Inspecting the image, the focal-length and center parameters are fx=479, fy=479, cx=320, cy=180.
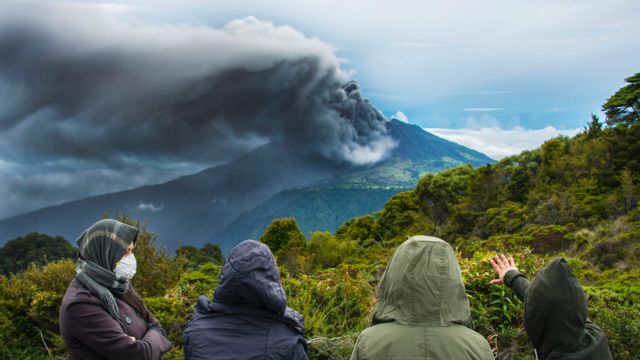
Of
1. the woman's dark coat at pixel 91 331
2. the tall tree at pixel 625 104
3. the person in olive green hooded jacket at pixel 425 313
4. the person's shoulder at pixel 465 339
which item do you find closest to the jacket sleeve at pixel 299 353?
the person in olive green hooded jacket at pixel 425 313

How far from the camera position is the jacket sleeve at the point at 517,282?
10.2 ft

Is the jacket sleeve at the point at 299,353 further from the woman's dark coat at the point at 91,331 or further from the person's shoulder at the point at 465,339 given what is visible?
the woman's dark coat at the point at 91,331

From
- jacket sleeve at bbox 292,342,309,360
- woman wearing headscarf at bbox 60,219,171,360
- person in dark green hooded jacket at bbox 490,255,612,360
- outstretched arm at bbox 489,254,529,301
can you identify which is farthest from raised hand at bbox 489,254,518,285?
woman wearing headscarf at bbox 60,219,171,360

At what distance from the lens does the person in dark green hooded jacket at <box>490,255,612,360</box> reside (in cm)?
250

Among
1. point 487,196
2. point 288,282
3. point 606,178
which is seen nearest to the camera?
point 288,282

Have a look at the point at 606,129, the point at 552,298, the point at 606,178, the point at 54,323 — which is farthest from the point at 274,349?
the point at 606,129

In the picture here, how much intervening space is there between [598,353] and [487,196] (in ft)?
139

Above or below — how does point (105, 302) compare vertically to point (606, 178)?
above

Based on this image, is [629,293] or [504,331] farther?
[629,293]

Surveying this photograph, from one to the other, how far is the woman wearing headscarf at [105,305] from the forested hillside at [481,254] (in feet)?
4.13

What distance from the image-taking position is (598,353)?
259 cm

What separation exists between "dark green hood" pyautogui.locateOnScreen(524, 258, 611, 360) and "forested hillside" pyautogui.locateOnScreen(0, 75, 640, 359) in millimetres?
1498

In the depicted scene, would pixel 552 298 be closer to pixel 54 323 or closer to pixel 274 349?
pixel 274 349

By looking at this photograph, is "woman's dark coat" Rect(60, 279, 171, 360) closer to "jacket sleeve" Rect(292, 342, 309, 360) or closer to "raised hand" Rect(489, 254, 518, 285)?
"jacket sleeve" Rect(292, 342, 309, 360)
